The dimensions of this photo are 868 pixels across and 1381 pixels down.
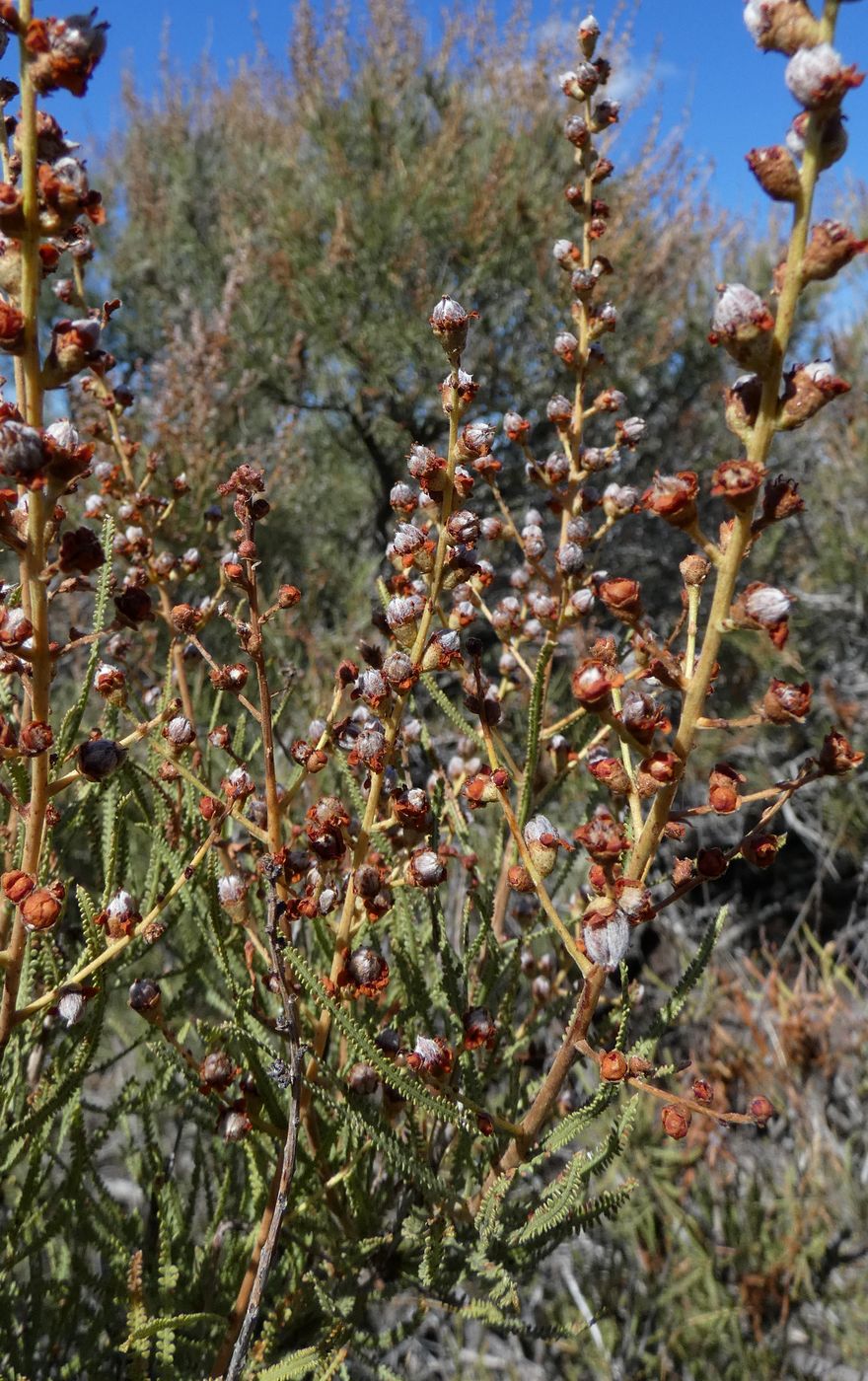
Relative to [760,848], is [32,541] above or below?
above

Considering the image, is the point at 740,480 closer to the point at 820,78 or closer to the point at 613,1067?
the point at 820,78

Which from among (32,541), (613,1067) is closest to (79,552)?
(32,541)

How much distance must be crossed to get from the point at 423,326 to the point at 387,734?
143 inches

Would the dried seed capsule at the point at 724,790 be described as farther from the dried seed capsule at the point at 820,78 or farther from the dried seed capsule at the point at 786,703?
the dried seed capsule at the point at 820,78

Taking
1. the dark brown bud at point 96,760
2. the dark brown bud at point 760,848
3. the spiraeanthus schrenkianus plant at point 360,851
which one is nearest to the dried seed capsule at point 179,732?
the spiraeanthus schrenkianus plant at point 360,851

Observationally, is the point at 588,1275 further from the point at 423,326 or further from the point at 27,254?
the point at 423,326

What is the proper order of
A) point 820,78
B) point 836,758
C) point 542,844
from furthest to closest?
point 542,844 → point 836,758 → point 820,78

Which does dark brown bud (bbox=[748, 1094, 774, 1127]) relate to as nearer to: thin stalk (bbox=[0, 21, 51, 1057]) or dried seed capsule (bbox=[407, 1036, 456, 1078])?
dried seed capsule (bbox=[407, 1036, 456, 1078])

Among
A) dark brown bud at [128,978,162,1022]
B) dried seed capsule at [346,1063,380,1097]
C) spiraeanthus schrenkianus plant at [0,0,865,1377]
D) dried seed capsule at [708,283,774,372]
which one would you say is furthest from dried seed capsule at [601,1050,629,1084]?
dried seed capsule at [708,283,774,372]

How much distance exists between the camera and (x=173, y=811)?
985 millimetres

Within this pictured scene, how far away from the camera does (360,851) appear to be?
2.40 ft

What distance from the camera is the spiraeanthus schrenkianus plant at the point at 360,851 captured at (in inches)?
20.4

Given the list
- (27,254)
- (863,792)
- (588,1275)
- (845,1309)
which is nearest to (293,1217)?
(27,254)

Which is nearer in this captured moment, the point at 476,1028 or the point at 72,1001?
the point at 72,1001
